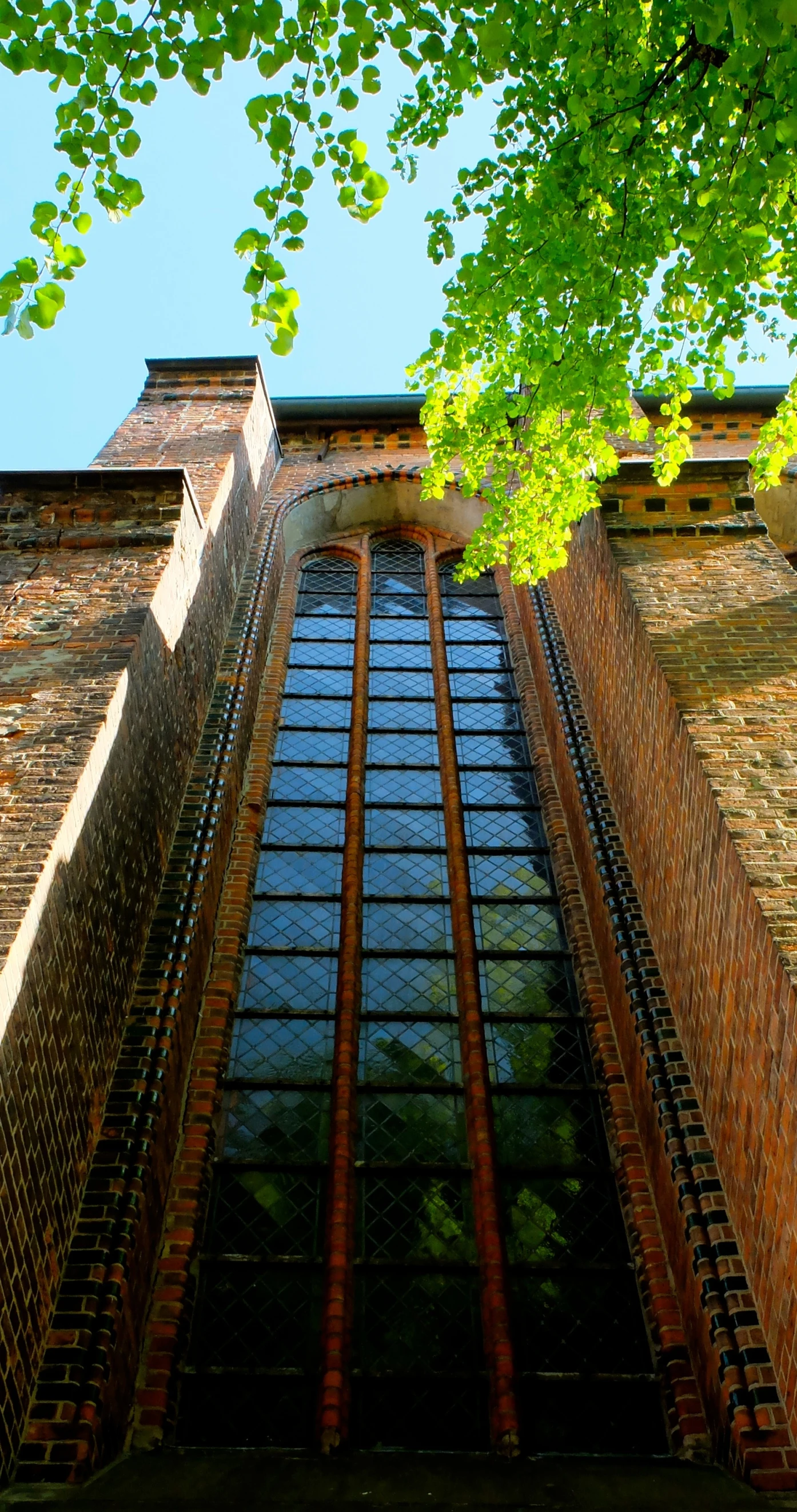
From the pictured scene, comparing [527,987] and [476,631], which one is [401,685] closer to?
[476,631]

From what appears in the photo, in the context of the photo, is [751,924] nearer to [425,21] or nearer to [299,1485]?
[299,1485]

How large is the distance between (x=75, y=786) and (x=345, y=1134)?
2.03 metres

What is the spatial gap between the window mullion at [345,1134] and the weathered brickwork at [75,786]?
1.07m

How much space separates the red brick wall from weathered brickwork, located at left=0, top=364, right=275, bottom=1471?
2420 millimetres

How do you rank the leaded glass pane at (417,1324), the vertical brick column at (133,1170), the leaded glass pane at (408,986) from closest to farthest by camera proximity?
the vertical brick column at (133,1170) → the leaded glass pane at (417,1324) → the leaded glass pane at (408,986)

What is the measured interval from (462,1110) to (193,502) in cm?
408

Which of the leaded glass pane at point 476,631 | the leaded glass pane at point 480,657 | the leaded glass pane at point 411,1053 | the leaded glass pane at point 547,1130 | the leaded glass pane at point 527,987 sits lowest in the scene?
the leaded glass pane at point 547,1130

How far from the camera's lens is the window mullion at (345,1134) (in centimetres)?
421

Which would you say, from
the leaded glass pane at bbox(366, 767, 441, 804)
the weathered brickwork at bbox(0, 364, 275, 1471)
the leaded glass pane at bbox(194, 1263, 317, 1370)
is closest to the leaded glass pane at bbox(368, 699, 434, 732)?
the leaded glass pane at bbox(366, 767, 441, 804)

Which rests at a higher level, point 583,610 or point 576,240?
point 583,610

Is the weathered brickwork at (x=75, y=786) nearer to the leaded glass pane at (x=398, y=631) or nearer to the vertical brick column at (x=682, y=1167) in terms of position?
the leaded glass pane at (x=398, y=631)

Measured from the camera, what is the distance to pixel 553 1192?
5070mm

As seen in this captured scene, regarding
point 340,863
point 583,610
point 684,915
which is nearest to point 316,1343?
point 684,915

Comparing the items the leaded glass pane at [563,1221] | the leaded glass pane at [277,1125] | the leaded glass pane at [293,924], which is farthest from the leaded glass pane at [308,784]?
the leaded glass pane at [563,1221]
